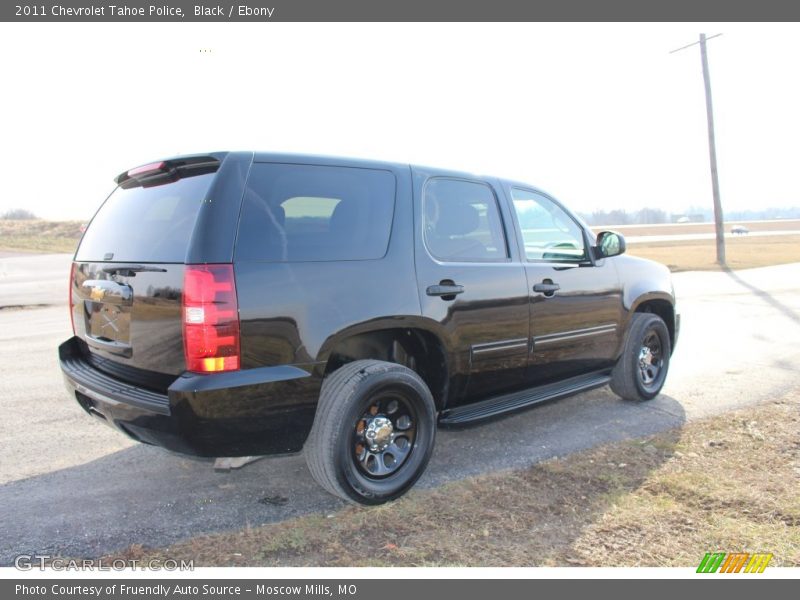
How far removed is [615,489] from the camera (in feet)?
11.8

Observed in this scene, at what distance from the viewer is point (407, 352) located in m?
3.84

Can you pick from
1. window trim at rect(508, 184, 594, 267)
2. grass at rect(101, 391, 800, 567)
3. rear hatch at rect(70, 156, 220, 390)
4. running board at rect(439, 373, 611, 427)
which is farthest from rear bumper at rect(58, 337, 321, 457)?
window trim at rect(508, 184, 594, 267)

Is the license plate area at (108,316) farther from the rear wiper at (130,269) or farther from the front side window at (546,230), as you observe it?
the front side window at (546,230)

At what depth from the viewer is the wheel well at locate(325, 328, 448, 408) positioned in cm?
A: 359

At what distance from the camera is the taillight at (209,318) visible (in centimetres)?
281

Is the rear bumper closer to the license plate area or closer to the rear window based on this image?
the license plate area

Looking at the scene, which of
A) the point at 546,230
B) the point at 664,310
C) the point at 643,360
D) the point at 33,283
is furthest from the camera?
the point at 33,283

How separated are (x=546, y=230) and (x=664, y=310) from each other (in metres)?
1.74

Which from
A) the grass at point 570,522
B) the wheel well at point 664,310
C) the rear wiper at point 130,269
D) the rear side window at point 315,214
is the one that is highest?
the rear side window at point 315,214

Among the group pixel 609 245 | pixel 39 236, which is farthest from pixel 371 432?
pixel 39 236

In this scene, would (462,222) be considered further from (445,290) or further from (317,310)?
(317,310)

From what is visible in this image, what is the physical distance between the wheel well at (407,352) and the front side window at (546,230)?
1.07m

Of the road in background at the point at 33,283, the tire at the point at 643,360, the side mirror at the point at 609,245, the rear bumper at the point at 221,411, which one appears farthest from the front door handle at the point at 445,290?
the road in background at the point at 33,283

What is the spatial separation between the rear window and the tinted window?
138 cm
